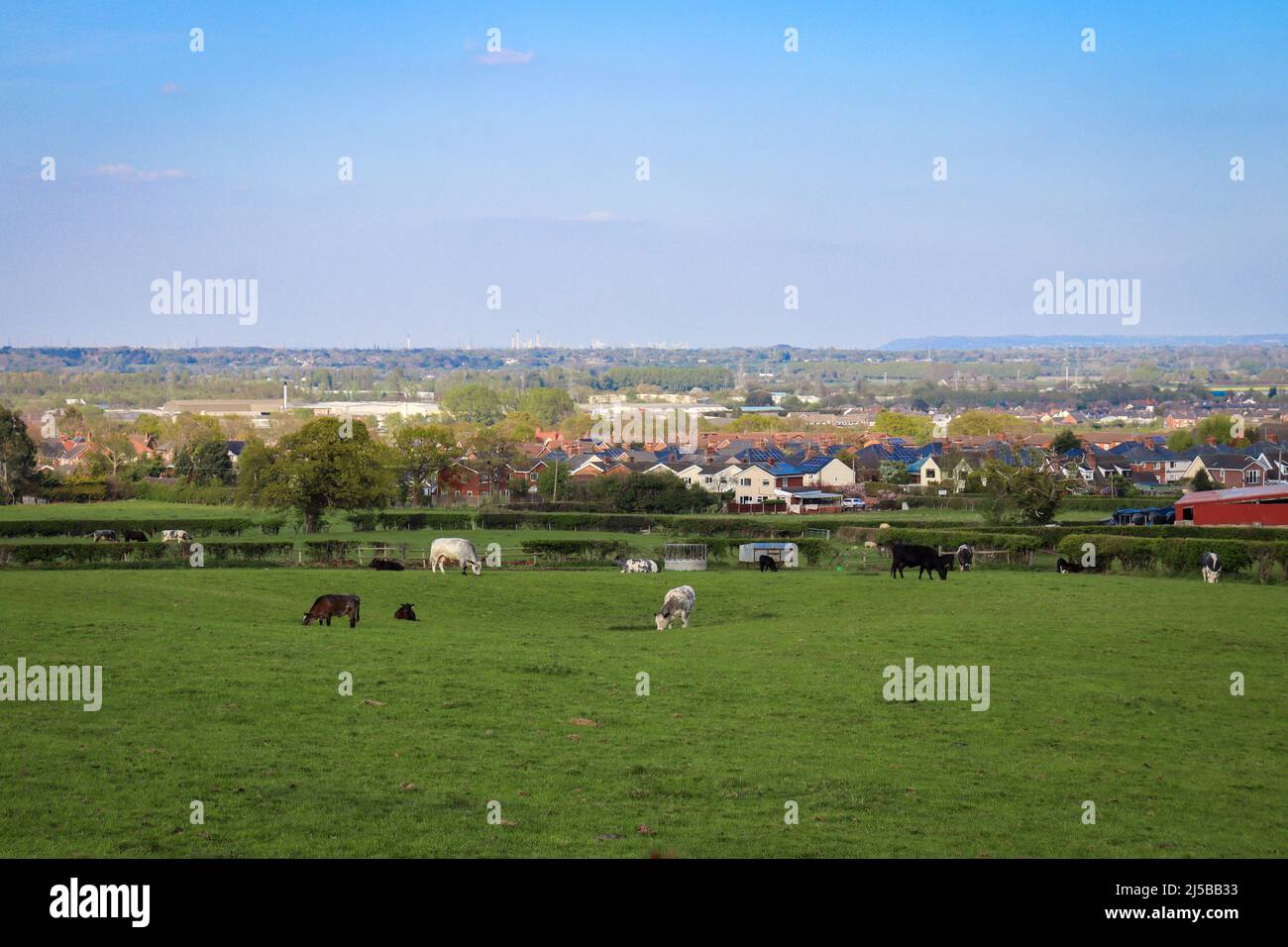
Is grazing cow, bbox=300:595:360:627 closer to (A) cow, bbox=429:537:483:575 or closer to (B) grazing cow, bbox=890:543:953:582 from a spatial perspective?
(A) cow, bbox=429:537:483:575

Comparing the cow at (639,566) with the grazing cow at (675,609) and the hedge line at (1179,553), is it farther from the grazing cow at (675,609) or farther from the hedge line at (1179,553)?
the hedge line at (1179,553)

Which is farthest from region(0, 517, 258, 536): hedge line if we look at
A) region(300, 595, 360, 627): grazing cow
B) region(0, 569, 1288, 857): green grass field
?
region(300, 595, 360, 627): grazing cow

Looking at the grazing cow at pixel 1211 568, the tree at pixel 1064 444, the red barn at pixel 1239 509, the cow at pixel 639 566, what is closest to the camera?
the grazing cow at pixel 1211 568

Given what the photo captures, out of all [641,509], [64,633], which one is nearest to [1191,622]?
[64,633]

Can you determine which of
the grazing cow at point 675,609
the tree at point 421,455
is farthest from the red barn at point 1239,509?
the tree at point 421,455

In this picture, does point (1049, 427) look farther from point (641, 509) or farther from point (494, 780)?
point (494, 780)

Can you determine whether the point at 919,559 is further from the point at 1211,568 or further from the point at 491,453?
the point at 491,453
